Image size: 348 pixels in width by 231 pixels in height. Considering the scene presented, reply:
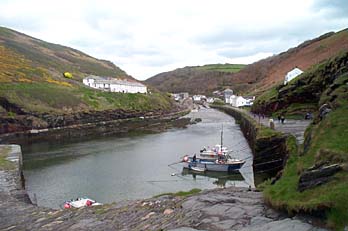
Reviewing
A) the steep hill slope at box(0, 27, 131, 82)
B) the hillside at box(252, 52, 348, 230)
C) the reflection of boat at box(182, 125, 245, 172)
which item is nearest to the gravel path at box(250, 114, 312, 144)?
the reflection of boat at box(182, 125, 245, 172)

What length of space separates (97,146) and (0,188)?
30813 millimetres

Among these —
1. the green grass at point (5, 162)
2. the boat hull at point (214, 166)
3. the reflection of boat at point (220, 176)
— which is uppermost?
the green grass at point (5, 162)

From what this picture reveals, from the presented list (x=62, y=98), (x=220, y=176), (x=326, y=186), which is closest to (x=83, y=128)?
(x=62, y=98)

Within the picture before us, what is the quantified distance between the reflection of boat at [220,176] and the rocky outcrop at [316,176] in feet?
69.4

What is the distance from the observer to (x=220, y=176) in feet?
114

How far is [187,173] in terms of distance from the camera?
119 feet

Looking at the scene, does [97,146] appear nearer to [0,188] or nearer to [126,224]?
[0,188]

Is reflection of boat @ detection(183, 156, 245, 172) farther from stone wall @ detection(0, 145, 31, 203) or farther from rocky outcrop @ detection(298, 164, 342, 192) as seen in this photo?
rocky outcrop @ detection(298, 164, 342, 192)

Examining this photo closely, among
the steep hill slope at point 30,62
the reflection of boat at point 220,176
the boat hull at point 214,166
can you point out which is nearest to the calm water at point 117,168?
the reflection of boat at point 220,176

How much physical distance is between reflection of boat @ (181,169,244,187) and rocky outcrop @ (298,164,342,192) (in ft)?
69.4

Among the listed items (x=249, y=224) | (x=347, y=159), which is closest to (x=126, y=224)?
(x=249, y=224)

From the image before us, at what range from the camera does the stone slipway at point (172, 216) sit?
423 inches

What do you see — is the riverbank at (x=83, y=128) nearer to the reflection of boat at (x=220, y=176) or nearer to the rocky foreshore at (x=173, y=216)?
the reflection of boat at (x=220, y=176)

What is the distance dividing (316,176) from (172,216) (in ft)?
16.6
